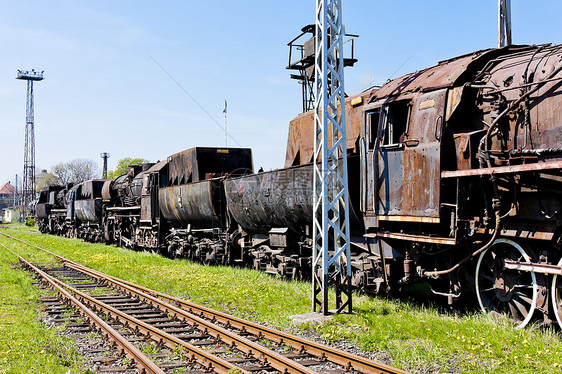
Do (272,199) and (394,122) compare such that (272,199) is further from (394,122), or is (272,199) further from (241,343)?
(241,343)

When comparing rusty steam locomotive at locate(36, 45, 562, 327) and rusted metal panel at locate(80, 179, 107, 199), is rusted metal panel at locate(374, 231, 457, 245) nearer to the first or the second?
rusty steam locomotive at locate(36, 45, 562, 327)

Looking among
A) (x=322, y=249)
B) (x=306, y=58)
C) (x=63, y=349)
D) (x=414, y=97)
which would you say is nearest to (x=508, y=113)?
(x=414, y=97)

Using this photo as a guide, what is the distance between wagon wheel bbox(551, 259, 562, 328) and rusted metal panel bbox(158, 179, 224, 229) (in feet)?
37.5

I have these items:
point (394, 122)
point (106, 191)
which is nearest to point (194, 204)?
point (394, 122)

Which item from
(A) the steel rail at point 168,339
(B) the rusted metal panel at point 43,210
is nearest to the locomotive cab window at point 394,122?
(A) the steel rail at point 168,339

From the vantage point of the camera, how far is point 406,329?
7980 mm

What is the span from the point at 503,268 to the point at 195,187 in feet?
39.7

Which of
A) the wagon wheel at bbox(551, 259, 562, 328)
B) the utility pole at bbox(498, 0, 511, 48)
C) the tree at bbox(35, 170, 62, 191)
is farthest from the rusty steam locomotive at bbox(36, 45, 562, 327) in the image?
the tree at bbox(35, 170, 62, 191)

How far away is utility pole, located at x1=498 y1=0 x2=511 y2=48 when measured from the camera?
42.9 ft

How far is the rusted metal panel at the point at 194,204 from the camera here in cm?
1705

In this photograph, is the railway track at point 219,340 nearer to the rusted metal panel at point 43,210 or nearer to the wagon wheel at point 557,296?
the wagon wheel at point 557,296

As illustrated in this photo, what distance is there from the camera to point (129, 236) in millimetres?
27797

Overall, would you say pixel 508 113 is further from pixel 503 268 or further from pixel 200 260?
pixel 200 260

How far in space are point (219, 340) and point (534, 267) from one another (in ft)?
15.6
